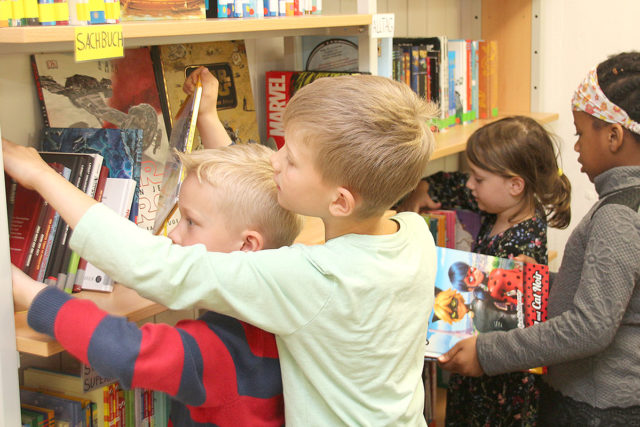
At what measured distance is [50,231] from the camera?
110 cm

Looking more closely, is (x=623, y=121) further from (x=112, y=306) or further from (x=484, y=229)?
(x=112, y=306)

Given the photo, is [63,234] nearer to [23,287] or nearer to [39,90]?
[23,287]

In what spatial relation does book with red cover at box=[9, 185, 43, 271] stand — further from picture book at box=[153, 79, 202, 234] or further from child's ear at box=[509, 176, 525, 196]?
child's ear at box=[509, 176, 525, 196]

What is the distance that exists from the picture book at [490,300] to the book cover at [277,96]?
55 centimetres

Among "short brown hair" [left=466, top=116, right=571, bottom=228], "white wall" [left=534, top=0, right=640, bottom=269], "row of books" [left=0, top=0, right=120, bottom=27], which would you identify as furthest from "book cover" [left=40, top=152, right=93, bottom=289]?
"white wall" [left=534, top=0, right=640, bottom=269]

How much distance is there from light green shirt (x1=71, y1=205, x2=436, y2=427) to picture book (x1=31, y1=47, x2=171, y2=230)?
415mm

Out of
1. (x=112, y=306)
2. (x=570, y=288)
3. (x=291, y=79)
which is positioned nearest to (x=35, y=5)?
(x=112, y=306)

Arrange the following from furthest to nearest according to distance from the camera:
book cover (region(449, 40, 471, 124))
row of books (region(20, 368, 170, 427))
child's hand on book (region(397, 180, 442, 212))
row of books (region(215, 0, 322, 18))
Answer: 1. book cover (region(449, 40, 471, 124))
2. child's hand on book (region(397, 180, 442, 212))
3. row of books (region(215, 0, 322, 18))
4. row of books (region(20, 368, 170, 427))

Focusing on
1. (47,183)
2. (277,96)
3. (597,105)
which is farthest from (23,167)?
(597,105)

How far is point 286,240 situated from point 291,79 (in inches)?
29.5

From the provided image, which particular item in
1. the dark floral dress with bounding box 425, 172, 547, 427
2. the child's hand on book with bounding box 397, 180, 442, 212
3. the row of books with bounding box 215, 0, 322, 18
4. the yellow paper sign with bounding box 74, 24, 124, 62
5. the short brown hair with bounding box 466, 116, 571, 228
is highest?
the row of books with bounding box 215, 0, 322, 18

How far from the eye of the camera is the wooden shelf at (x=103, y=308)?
964mm

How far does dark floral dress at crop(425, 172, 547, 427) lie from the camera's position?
6.19 ft

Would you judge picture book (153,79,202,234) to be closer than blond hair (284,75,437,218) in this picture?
No
